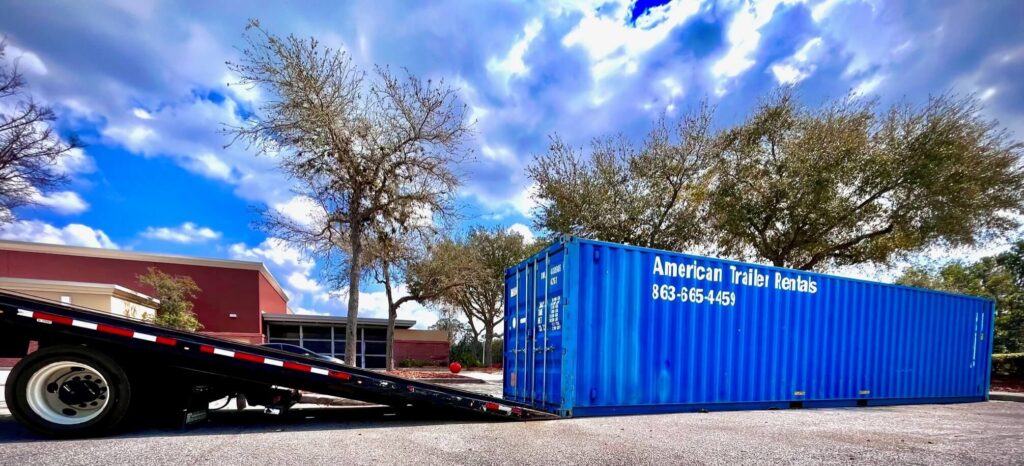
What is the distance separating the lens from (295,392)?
269 inches

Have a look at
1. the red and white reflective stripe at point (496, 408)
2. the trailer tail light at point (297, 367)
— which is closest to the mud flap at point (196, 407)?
the trailer tail light at point (297, 367)

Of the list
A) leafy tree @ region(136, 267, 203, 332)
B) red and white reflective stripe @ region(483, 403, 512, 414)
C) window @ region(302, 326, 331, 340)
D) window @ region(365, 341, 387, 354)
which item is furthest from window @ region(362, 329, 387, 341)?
red and white reflective stripe @ region(483, 403, 512, 414)

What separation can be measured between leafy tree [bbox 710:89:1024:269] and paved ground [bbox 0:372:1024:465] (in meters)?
9.61

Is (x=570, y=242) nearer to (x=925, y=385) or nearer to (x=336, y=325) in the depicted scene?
(x=925, y=385)

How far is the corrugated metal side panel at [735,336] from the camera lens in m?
7.21

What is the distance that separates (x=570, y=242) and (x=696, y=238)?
41.7 ft

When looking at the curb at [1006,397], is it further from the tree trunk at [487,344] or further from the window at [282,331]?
the window at [282,331]

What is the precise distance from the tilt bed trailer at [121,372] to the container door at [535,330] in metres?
2.02

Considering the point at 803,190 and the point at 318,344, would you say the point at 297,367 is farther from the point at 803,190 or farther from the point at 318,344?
the point at 318,344

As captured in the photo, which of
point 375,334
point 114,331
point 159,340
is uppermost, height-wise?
point 114,331

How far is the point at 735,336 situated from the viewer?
27.1ft

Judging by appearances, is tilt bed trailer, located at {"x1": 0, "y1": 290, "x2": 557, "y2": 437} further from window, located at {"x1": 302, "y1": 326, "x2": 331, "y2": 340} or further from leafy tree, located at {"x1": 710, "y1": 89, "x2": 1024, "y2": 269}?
window, located at {"x1": 302, "y1": 326, "x2": 331, "y2": 340}

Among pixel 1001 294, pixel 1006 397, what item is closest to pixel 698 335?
pixel 1006 397

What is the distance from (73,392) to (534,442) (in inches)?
189
